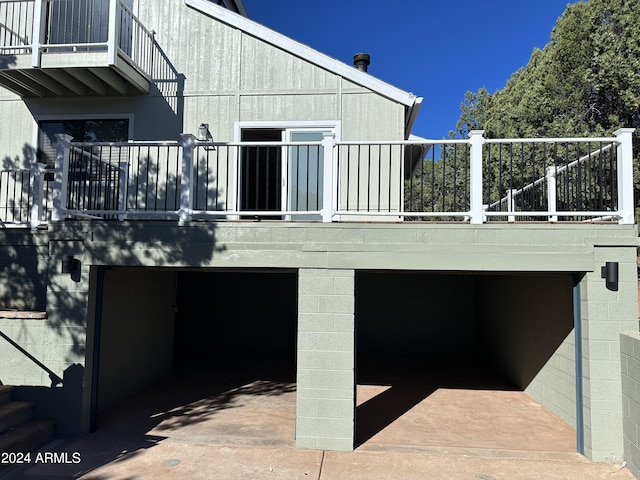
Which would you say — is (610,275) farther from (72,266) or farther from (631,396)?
(72,266)

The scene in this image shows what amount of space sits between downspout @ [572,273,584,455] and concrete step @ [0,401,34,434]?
242 inches

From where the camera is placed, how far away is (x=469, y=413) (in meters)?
6.02

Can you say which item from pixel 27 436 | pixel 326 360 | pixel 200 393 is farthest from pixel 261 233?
pixel 200 393

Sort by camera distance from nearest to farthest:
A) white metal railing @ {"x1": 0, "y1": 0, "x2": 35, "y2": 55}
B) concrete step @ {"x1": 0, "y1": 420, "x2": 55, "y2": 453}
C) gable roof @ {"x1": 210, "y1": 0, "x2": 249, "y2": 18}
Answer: concrete step @ {"x1": 0, "y1": 420, "x2": 55, "y2": 453}
white metal railing @ {"x1": 0, "y1": 0, "x2": 35, "y2": 55}
gable roof @ {"x1": 210, "y1": 0, "x2": 249, "y2": 18}

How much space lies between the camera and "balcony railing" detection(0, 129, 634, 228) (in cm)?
486

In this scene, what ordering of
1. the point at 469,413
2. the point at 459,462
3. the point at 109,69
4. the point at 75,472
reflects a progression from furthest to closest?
the point at 109,69, the point at 469,413, the point at 459,462, the point at 75,472

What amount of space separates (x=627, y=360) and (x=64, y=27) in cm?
942

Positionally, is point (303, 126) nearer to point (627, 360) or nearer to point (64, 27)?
point (64, 27)

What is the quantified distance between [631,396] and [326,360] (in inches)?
122

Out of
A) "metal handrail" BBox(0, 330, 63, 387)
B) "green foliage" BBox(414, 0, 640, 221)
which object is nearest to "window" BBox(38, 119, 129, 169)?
"metal handrail" BBox(0, 330, 63, 387)

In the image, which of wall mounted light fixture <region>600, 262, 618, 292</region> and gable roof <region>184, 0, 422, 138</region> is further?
gable roof <region>184, 0, 422, 138</region>

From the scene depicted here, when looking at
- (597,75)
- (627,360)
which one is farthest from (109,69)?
(597,75)

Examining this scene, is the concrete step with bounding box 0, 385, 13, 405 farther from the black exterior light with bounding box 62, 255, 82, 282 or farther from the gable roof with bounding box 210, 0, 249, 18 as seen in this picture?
the gable roof with bounding box 210, 0, 249, 18

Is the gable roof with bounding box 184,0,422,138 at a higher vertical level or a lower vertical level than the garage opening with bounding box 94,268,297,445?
higher
